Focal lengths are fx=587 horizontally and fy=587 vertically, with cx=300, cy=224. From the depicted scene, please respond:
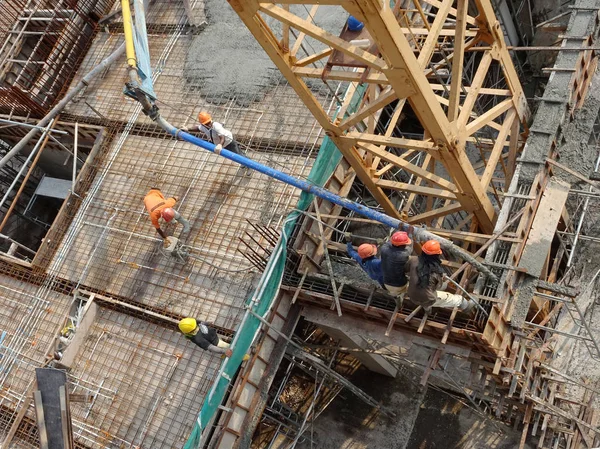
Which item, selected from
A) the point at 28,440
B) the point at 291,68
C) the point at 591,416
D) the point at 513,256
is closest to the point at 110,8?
the point at 291,68

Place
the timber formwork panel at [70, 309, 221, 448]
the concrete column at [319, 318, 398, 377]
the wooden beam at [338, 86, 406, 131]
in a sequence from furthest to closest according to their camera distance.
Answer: the concrete column at [319, 318, 398, 377], the timber formwork panel at [70, 309, 221, 448], the wooden beam at [338, 86, 406, 131]

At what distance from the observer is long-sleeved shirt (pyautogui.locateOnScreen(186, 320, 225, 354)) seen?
9812 millimetres

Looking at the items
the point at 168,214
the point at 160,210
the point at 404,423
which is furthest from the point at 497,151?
the point at 160,210

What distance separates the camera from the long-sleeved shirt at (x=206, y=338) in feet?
32.2

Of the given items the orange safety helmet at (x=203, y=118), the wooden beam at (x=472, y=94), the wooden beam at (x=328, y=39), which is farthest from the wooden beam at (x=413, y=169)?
the orange safety helmet at (x=203, y=118)

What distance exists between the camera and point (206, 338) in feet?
32.6

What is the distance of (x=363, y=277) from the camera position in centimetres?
979

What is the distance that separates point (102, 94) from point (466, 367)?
10771 millimetres

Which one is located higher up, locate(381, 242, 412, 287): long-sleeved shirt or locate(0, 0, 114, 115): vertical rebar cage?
locate(0, 0, 114, 115): vertical rebar cage

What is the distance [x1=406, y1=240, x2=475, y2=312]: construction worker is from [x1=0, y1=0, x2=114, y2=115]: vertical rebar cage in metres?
11.4

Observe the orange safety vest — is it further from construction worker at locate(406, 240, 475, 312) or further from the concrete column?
construction worker at locate(406, 240, 475, 312)

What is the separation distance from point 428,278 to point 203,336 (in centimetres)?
414

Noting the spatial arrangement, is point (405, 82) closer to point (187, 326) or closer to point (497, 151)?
point (497, 151)

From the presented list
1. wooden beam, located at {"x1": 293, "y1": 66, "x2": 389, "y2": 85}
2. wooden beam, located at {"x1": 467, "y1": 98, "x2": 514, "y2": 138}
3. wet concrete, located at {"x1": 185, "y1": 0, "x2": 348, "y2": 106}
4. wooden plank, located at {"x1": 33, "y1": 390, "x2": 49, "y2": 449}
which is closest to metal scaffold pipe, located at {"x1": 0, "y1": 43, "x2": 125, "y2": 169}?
wet concrete, located at {"x1": 185, "y1": 0, "x2": 348, "y2": 106}
